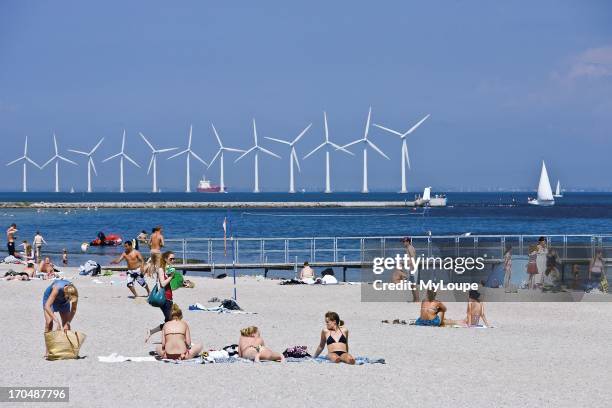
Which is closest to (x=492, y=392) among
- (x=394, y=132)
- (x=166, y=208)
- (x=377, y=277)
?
(x=377, y=277)

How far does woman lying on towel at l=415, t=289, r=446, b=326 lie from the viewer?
19.8m

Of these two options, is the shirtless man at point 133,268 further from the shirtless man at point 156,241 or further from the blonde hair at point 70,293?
the blonde hair at point 70,293

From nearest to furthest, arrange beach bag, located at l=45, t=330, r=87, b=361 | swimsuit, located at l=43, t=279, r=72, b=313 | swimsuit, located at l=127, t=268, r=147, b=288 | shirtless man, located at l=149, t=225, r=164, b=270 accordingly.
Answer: beach bag, located at l=45, t=330, r=87, b=361 → swimsuit, located at l=43, t=279, r=72, b=313 → swimsuit, located at l=127, t=268, r=147, b=288 → shirtless man, located at l=149, t=225, r=164, b=270

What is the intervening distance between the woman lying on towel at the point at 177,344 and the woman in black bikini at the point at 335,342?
6.42ft

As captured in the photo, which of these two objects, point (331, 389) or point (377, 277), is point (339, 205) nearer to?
point (377, 277)

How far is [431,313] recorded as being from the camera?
19891 millimetres

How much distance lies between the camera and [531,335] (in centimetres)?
1881

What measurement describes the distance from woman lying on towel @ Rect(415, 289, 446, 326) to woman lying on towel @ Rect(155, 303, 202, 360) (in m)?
6.35

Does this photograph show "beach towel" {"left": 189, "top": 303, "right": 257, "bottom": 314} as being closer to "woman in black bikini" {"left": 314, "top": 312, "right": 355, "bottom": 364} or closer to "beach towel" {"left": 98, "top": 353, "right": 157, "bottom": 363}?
"woman in black bikini" {"left": 314, "top": 312, "right": 355, "bottom": 364}

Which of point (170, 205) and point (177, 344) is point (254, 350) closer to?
point (177, 344)

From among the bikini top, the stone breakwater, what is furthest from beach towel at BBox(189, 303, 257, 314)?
the stone breakwater

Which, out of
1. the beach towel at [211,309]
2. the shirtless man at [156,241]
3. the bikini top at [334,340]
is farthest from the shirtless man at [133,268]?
the bikini top at [334,340]

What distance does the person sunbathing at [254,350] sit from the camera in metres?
14.8

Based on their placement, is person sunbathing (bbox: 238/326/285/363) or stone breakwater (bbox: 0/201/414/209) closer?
person sunbathing (bbox: 238/326/285/363)
